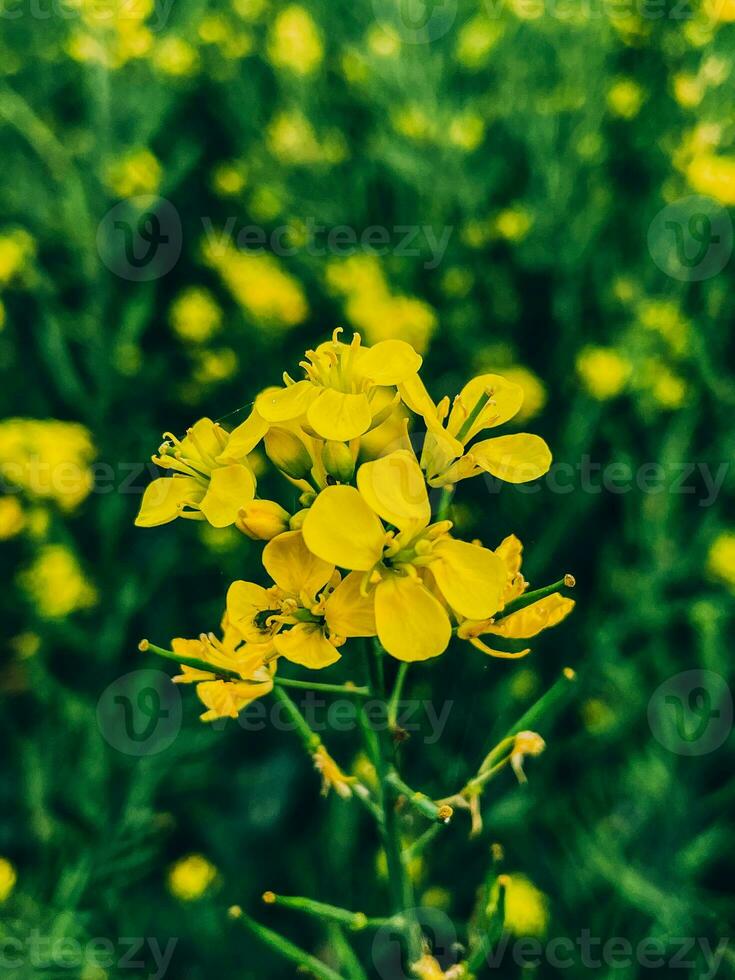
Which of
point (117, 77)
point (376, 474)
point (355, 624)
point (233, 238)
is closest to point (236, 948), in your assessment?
point (355, 624)

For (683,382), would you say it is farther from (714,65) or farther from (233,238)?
(233,238)

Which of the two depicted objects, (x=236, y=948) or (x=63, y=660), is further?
(x=63, y=660)

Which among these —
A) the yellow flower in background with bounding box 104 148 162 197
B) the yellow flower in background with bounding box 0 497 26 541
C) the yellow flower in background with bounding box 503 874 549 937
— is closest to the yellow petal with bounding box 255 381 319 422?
the yellow flower in background with bounding box 503 874 549 937

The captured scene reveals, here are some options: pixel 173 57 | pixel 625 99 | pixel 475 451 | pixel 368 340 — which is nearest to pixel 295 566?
pixel 475 451

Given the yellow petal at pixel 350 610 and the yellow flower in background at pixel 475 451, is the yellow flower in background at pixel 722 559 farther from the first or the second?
the yellow petal at pixel 350 610

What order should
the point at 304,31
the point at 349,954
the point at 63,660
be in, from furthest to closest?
1. the point at 304,31
2. the point at 63,660
3. the point at 349,954

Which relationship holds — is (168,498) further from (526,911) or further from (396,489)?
(526,911)

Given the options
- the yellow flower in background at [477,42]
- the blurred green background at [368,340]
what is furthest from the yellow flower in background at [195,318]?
the yellow flower in background at [477,42]
